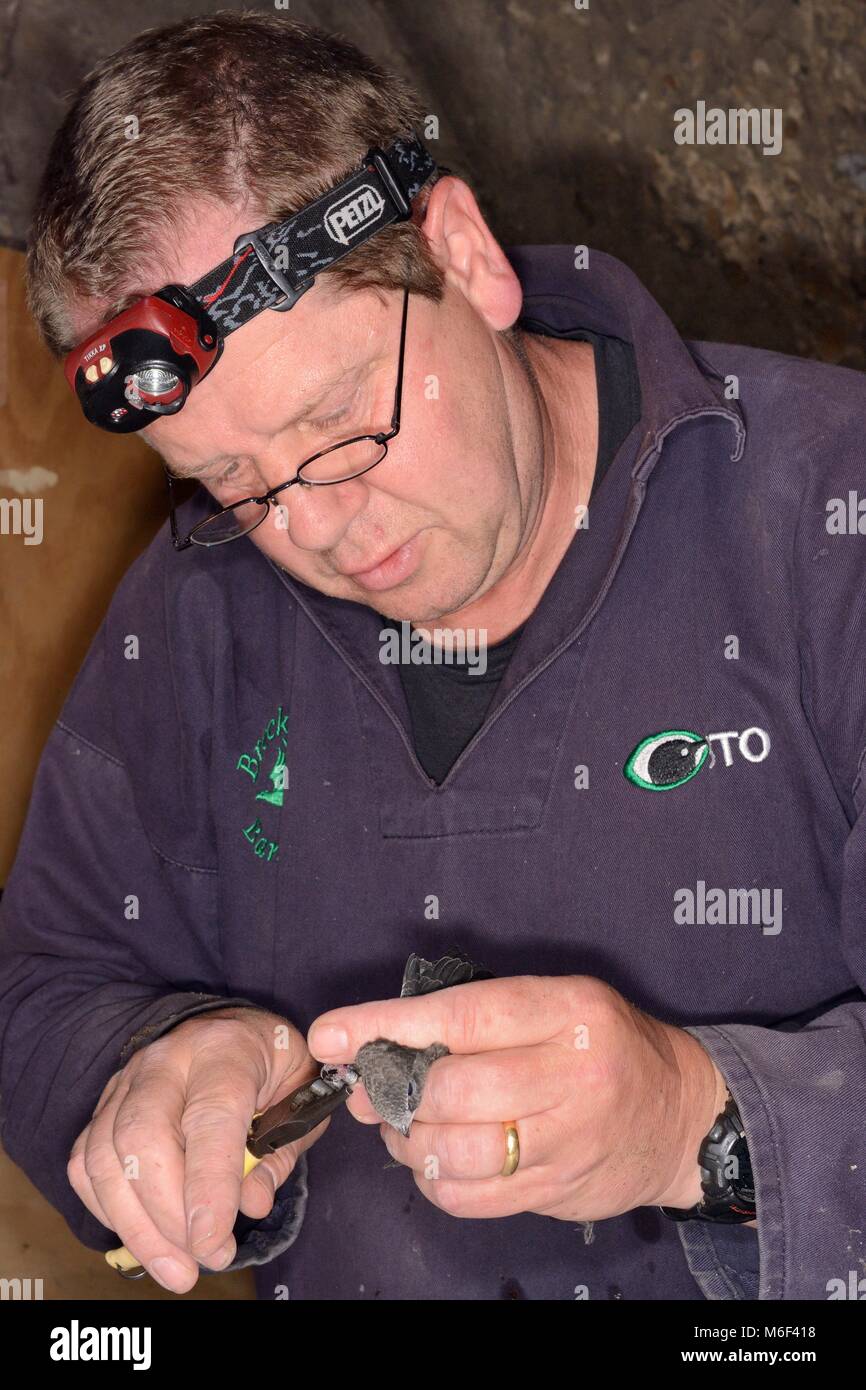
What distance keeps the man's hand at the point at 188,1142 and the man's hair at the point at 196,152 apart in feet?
2.10

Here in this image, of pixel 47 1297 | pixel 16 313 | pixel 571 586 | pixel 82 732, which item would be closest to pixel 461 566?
pixel 571 586

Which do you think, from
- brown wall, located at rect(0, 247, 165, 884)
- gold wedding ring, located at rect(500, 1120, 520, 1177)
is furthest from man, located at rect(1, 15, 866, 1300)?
brown wall, located at rect(0, 247, 165, 884)

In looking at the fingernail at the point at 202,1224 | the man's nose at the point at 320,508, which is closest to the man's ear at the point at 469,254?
the man's nose at the point at 320,508

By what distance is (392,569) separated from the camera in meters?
1.26

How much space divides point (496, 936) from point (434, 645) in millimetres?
298

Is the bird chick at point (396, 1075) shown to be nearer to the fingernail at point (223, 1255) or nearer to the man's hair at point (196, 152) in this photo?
the fingernail at point (223, 1255)

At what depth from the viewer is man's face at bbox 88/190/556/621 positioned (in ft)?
3.71

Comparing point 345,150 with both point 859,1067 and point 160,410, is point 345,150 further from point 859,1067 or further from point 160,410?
point 859,1067

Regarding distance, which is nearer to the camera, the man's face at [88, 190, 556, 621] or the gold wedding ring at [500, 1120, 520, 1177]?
the gold wedding ring at [500, 1120, 520, 1177]

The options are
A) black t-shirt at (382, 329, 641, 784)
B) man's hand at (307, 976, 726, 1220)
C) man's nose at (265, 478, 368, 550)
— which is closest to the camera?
man's hand at (307, 976, 726, 1220)

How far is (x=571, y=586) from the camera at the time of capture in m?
1.31

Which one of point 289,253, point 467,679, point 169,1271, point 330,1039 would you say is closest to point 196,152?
point 289,253

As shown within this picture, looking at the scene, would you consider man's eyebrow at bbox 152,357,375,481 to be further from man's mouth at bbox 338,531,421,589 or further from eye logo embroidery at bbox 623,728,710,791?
eye logo embroidery at bbox 623,728,710,791

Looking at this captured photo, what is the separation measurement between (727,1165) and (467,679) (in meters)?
0.53
